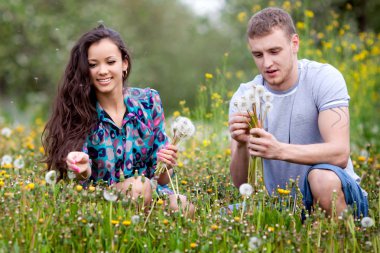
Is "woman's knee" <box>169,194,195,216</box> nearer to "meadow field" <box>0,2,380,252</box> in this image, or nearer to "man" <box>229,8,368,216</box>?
"meadow field" <box>0,2,380,252</box>

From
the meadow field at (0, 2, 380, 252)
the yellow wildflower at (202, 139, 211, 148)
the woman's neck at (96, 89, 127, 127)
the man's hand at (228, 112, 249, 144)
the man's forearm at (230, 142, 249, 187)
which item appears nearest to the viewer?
the meadow field at (0, 2, 380, 252)

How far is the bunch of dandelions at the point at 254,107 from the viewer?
310 centimetres

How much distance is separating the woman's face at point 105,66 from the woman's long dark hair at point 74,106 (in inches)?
1.3

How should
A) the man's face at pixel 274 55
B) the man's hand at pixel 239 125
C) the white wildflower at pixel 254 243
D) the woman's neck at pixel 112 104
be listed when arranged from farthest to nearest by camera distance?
the woman's neck at pixel 112 104 → the man's face at pixel 274 55 → the man's hand at pixel 239 125 → the white wildflower at pixel 254 243

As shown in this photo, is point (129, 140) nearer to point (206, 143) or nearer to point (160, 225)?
point (160, 225)

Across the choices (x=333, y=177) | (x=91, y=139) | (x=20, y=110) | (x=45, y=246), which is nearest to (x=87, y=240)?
(x=45, y=246)

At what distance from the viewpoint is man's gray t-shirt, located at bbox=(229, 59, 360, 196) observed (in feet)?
11.0

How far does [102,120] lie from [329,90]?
1.29 m

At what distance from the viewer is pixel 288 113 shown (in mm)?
3463

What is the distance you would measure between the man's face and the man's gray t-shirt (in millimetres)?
113

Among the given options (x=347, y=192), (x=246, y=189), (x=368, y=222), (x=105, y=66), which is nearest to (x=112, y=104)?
(x=105, y=66)

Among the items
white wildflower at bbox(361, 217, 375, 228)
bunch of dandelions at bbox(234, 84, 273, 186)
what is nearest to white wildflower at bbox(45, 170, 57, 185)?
bunch of dandelions at bbox(234, 84, 273, 186)

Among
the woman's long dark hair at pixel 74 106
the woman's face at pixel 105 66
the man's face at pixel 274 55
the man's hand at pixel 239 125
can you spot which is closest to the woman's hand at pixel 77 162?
the woman's long dark hair at pixel 74 106

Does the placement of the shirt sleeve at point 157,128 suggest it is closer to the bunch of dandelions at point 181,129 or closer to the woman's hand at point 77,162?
the bunch of dandelions at point 181,129
